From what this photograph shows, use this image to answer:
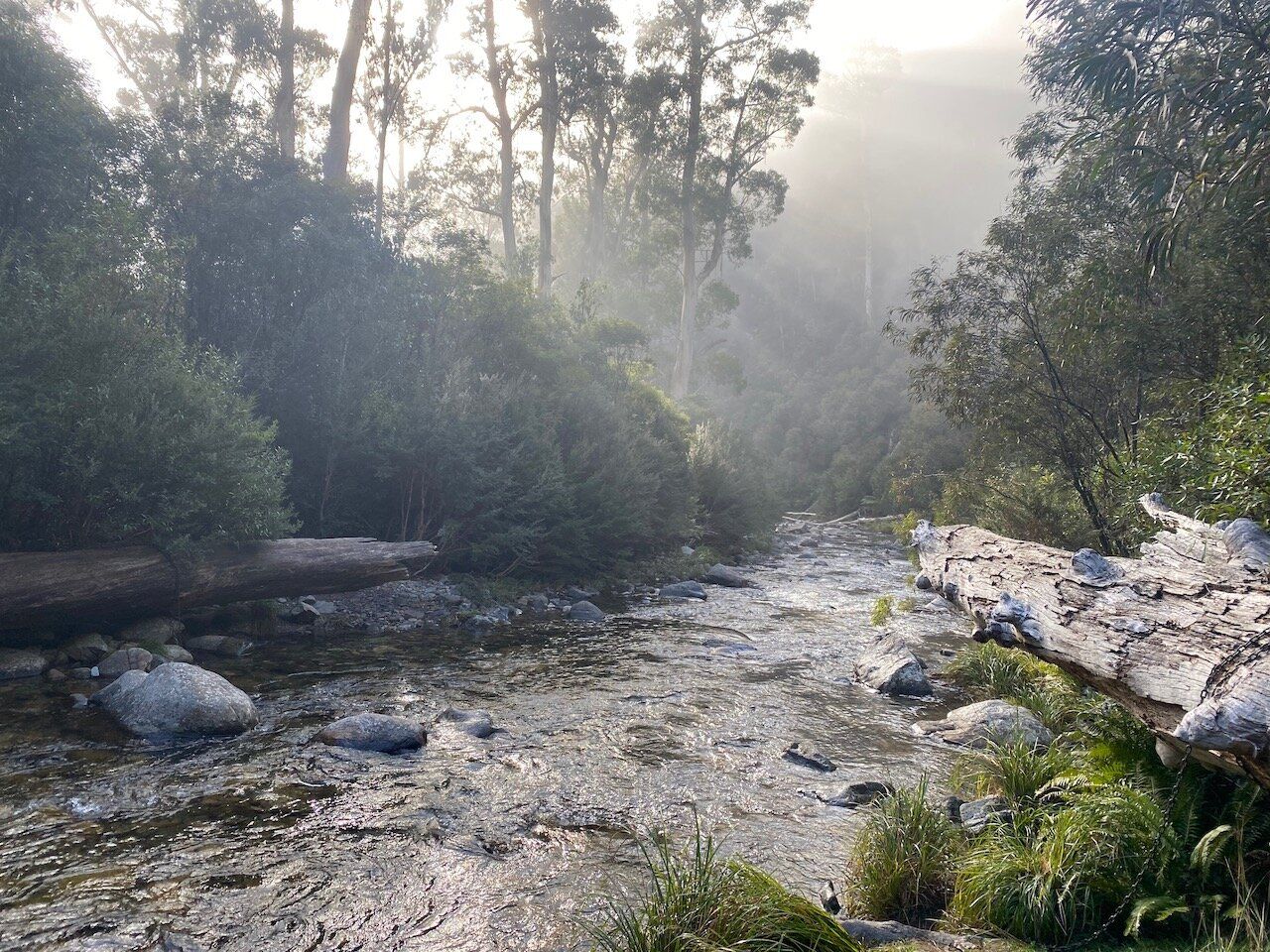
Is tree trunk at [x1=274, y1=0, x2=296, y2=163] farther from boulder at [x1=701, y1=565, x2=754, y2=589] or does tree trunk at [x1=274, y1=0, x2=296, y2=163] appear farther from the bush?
boulder at [x1=701, y1=565, x2=754, y2=589]

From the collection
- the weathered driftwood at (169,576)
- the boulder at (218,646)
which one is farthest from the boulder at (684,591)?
the boulder at (218,646)

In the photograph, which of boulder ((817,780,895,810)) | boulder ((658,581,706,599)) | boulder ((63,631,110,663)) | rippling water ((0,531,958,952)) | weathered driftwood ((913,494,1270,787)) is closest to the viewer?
weathered driftwood ((913,494,1270,787))

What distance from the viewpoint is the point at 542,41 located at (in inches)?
1090

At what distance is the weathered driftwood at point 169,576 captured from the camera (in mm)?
8148

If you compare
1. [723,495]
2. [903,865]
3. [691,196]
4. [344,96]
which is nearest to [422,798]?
[903,865]

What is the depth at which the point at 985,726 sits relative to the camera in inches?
271

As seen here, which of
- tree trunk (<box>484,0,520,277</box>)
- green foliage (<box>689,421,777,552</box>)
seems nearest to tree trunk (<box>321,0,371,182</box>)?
tree trunk (<box>484,0,520,277</box>)

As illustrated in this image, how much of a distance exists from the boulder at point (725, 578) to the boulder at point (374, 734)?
10.2 meters

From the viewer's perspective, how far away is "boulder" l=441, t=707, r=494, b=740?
704 centimetres

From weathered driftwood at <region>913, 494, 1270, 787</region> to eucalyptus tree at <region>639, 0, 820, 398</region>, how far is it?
29.1 m

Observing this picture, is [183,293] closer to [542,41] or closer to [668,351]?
[542,41]

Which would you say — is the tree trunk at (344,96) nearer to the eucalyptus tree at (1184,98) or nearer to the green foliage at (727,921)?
the eucalyptus tree at (1184,98)

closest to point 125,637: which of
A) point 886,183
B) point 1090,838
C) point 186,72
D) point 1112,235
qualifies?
point 1090,838

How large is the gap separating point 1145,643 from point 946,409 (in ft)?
31.2
